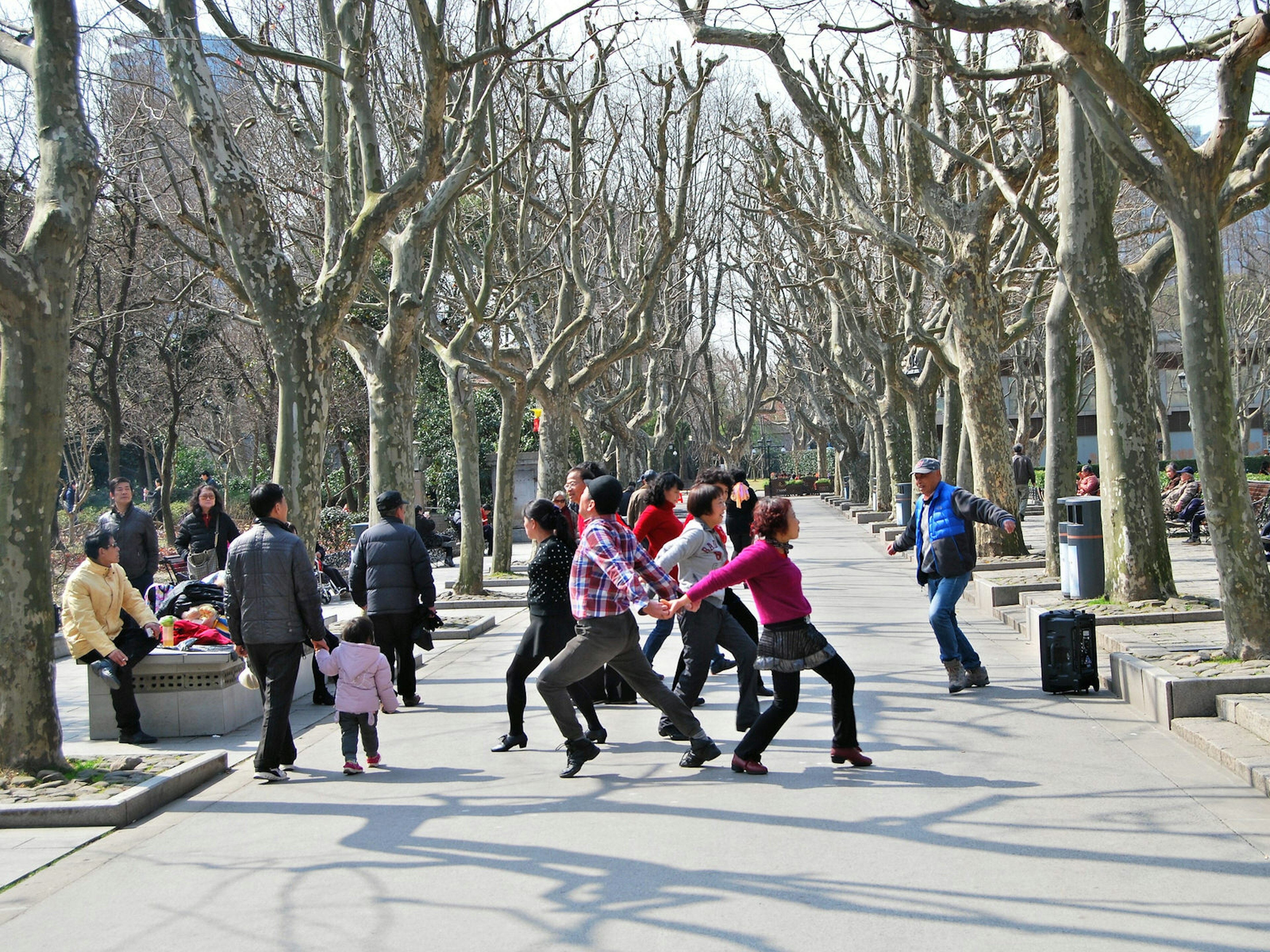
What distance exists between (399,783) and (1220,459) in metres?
5.88

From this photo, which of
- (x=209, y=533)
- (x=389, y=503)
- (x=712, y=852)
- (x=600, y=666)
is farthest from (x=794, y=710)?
(x=209, y=533)

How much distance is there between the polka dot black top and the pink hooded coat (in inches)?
40.5

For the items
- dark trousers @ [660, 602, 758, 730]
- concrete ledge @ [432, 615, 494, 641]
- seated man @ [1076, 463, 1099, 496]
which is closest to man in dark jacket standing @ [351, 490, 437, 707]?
dark trousers @ [660, 602, 758, 730]

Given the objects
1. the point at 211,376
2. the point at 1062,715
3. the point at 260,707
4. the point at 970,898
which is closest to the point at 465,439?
the point at 260,707

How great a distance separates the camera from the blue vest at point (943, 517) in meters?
9.02

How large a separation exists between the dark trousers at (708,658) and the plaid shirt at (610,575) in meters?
0.88

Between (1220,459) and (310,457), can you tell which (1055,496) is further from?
(310,457)

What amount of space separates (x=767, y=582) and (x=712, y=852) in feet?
5.84

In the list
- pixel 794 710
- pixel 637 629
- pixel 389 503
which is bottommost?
pixel 794 710

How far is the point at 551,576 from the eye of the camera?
7621 millimetres

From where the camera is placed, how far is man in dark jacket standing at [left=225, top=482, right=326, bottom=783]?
7152mm

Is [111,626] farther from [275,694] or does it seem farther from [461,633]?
[461,633]

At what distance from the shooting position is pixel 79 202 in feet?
22.9

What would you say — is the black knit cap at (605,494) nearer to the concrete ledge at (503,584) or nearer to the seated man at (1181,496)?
the concrete ledge at (503,584)
